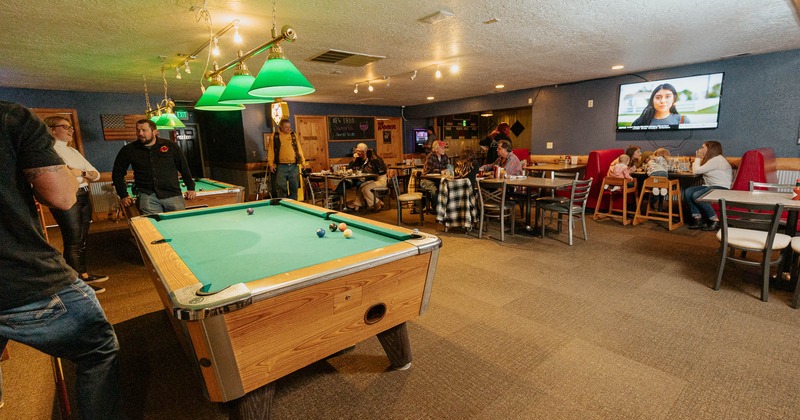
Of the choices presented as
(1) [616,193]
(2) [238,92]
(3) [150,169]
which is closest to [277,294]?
(2) [238,92]

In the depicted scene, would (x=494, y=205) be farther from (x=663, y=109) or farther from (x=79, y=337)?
(x=79, y=337)

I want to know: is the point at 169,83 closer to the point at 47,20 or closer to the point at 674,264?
the point at 47,20

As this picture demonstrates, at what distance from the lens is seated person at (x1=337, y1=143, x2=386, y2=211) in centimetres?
692

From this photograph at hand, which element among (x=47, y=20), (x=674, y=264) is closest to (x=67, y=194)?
(x=47, y=20)

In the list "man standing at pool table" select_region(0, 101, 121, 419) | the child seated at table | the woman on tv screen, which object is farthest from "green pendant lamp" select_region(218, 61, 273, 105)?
the woman on tv screen

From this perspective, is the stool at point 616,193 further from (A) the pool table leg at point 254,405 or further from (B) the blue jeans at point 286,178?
(A) the pool table leg at point 254,405

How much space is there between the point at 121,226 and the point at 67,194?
20.9 ft

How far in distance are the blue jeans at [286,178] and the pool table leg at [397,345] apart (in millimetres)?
4709

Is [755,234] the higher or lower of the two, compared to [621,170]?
lower

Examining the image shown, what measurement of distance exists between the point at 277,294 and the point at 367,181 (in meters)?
5.78

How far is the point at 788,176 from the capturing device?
17.1ft

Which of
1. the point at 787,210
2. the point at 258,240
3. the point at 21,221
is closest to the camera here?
the point at 21,221

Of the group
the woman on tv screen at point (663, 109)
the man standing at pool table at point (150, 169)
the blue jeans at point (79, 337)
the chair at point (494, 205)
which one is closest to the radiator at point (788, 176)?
the woman on tv screen at point (663, 109)

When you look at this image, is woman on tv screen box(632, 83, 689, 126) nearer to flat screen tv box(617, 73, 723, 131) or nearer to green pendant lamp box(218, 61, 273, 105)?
flat screen tv box(617, 73, 723, 131)
